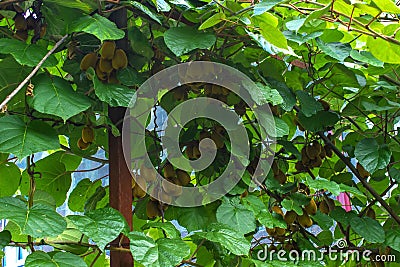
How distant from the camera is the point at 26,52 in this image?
21.7 inches

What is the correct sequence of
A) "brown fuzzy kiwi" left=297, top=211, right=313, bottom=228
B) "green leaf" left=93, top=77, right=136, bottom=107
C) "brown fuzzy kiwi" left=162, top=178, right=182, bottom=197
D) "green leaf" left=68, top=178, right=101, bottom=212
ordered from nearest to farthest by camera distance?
"green leaf" left=93, top=77, right=136, bottom=107
"brown fuzzy kiwi" left=162, top=178, right=182, bottom=197
"brown fuzzy kiwi" left=297, top=211, right=313, bottom=228
"green leaf" left=68, top=178, right=101, bottom=212

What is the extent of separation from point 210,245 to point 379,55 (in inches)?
14.1

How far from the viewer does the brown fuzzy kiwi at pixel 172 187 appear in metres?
0.68

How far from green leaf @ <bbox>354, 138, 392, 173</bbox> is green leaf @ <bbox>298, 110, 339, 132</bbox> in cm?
6

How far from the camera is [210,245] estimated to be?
638 mm

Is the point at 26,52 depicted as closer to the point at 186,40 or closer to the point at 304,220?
the point at 186,40

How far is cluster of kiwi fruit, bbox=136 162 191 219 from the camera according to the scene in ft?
2.25

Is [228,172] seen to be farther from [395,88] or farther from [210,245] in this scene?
[395,88]

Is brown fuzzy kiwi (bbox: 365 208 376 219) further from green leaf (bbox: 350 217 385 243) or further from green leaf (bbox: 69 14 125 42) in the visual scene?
green leaf (bbox: 69 14 125 42)

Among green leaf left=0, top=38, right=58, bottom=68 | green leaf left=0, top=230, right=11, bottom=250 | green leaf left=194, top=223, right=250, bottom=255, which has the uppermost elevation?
green leaf left=0, top=38, right=58, bottom=68

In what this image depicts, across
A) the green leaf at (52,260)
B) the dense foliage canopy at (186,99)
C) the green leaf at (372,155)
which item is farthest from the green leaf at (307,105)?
the green leaf at (52,260)

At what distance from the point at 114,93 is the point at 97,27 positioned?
8 centimetres

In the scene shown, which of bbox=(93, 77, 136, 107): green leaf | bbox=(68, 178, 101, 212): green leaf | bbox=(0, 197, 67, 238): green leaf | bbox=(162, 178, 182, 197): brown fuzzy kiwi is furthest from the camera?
bbox=(68, 178, 101, 212): green leaf

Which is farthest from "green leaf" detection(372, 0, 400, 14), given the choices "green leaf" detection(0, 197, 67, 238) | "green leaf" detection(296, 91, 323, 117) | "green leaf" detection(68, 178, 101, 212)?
"green leaf" detection(68, 178, 101, 212)
